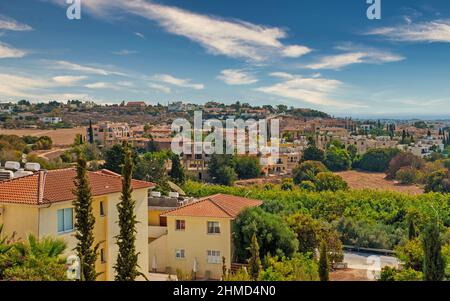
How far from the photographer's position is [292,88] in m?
10.4

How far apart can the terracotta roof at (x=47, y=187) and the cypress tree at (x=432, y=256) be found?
5.78 m

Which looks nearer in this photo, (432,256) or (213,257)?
(432,256)

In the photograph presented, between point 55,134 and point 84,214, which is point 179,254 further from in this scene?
point 55,134

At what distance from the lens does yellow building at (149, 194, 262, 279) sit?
13.3 metres

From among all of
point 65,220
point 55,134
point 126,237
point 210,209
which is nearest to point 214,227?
point 210,209

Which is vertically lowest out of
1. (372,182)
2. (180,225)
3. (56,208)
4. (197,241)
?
(372,182)

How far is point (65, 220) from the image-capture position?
9.06m

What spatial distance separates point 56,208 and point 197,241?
5350 mm

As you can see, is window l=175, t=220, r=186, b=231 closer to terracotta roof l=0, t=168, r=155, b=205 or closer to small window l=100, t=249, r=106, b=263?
terracotta roof l=0, t=168, r=155, b=205

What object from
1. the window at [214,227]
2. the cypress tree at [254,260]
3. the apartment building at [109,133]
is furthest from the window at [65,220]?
the apartment building at [109,133]

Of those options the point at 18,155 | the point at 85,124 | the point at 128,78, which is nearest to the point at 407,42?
the point at 128,78

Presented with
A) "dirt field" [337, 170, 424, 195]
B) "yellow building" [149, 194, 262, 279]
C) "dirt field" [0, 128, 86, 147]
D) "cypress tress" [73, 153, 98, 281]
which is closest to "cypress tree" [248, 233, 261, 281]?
"cypress tress" [73, 153, 98, 281]

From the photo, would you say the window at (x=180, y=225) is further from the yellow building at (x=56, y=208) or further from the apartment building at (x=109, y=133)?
the apartment building at (x=109, y=133)

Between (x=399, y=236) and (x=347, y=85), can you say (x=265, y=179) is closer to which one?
(x=399, y=236)
